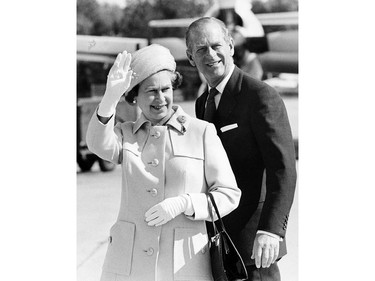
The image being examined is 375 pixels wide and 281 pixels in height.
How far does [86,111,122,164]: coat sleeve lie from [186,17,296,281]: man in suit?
354mm

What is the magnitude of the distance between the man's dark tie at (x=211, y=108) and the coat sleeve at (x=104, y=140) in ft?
1.10

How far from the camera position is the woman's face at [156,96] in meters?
2.56

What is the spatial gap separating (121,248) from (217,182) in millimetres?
390

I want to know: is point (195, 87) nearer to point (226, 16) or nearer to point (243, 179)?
point (226, 16)

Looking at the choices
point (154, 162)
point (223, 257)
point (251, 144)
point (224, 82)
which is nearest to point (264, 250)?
point (223, 257)

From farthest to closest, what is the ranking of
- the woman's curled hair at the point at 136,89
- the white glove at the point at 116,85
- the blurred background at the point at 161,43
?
the blurred background at the point at 161,43, the woman's curled hair at the point at 136,89, the white glove at the point at 116,85

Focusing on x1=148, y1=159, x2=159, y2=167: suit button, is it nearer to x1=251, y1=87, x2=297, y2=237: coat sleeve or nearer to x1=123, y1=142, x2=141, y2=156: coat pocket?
x1=123, y1=142, x2=141, y2=156: coat pocket

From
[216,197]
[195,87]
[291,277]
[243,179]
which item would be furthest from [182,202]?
[195,87]

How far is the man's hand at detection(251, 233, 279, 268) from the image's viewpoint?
262 centimetres

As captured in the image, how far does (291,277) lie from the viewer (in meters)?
3.10

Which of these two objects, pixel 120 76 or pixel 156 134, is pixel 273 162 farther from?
pixel 120 76

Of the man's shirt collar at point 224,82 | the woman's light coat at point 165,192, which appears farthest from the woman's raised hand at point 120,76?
the man's shirt collar at point 224,82

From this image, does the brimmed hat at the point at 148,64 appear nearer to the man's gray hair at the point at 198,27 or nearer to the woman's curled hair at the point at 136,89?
the woman's curled hair at the point at 136,89
